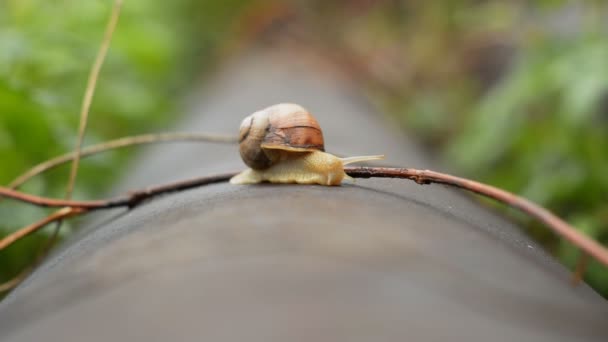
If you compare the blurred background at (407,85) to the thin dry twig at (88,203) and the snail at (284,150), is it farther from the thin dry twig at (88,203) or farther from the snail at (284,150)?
the snail at (284,150)

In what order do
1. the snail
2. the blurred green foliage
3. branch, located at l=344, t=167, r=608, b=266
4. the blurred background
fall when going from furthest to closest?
the blurred background, the blurred green foliage, the snail, branch, located at l=344, t=167, r=608, b=266

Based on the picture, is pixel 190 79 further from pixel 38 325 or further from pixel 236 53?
pixel 38 325

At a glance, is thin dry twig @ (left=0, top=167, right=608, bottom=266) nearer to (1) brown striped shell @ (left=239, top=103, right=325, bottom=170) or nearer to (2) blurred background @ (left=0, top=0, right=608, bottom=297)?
(1) brown striped shell @ (left=239, top=103, right=325, bottom=170)

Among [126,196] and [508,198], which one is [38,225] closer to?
[126,196]

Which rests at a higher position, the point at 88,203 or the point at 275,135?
the point at 275,135

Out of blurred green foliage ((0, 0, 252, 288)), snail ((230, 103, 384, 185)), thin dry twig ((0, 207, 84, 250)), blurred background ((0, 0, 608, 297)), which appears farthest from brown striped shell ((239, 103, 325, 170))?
blurred green foliage ((0, 0, 252, 288))

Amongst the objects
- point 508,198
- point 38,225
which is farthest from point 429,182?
point 38,225
